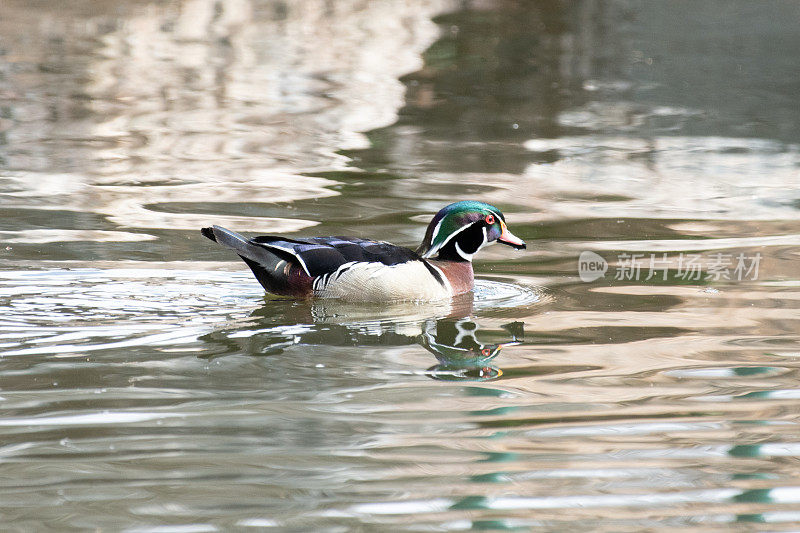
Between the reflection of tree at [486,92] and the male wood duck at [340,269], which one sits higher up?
the reflection of tree at [486,92]

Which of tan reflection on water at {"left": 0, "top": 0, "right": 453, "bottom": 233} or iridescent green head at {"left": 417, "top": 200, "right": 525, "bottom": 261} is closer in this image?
iridescent green head at {"left": 417, "top": 200, "right": 525, "bottom": 261}

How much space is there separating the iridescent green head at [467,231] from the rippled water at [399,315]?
12.7 inches

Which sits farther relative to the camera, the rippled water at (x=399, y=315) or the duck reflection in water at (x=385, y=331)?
the duck reflection in water at (x=385, y=331)

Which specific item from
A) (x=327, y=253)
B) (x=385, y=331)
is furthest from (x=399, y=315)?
(x=327, y=253)

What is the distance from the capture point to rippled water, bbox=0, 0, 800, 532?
4691 mm

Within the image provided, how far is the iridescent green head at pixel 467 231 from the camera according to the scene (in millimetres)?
8578

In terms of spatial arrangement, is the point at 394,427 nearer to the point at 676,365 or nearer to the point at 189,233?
the point at 676,365

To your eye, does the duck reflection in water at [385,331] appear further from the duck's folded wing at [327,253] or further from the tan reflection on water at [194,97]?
the tan reflection on water at [194,97]

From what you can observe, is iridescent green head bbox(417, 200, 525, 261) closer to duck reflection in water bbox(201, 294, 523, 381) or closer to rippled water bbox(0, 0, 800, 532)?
rippled water bbox(0, 0, 800, 532)

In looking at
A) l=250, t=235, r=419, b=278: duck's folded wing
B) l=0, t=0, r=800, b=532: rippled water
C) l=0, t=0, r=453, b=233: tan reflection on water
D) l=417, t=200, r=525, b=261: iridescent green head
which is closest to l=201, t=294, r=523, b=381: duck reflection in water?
l=0, t=0, r=800, b=532: rippled water

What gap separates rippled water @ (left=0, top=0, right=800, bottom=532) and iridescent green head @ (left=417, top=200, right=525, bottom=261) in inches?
12.7

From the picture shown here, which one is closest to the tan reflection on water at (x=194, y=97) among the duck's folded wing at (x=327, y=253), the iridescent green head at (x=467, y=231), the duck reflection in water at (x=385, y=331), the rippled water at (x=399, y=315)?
the rippled water at (x=399, y=315)

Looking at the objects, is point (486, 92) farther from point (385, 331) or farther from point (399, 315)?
point (385, 331)

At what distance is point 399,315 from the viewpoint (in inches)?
308
